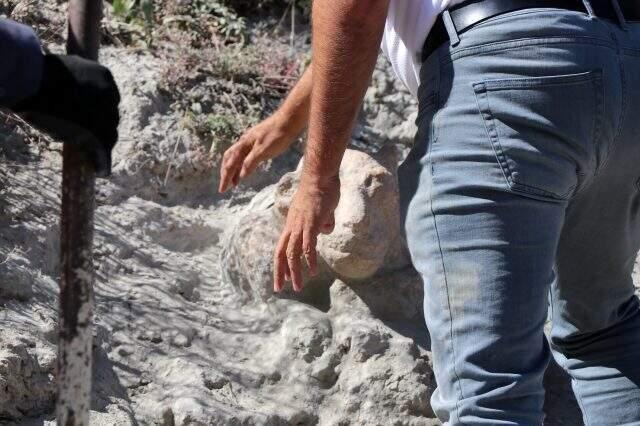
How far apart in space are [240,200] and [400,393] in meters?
1.20

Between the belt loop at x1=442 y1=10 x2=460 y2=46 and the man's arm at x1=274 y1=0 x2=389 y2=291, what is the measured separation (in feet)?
0.43

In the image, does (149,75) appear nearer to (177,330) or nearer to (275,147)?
(177,330)

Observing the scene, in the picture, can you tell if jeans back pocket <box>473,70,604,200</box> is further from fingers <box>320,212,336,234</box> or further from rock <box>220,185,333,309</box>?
rock <box>220,185,333,309</box>

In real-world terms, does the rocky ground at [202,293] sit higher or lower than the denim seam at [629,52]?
lower

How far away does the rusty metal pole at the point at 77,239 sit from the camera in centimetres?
220

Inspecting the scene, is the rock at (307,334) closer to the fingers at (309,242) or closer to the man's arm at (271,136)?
the man's arm at (271,136)

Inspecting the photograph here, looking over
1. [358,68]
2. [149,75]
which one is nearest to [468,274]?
[358,68]

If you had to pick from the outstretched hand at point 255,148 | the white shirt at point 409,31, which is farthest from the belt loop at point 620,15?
the outstretched hand at point 255,148

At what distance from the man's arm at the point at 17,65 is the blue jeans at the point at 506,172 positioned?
31.8 inches

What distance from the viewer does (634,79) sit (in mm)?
2314

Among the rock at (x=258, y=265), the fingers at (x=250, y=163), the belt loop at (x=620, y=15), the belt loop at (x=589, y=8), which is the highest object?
the belt loop at (x=589, y=8)

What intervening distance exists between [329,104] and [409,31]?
0.80ft

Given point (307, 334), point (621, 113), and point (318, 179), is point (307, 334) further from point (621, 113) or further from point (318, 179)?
point (621, 113)

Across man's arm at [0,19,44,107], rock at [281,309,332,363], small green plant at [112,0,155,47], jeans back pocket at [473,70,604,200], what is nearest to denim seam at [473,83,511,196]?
jeans back pocket at [473,70,604,200]
